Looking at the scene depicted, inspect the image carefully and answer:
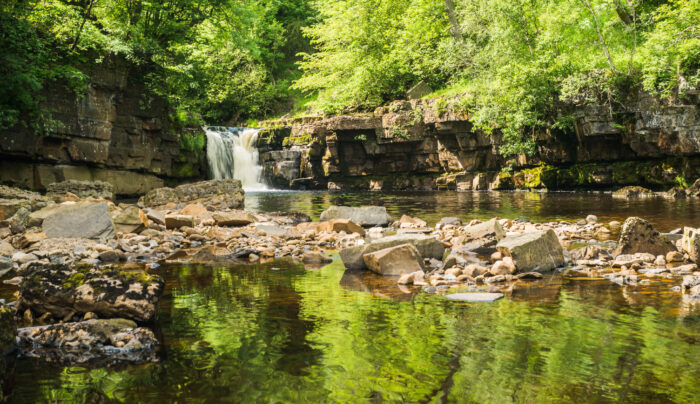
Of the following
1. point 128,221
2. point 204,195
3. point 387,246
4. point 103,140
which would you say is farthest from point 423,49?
point 387,246

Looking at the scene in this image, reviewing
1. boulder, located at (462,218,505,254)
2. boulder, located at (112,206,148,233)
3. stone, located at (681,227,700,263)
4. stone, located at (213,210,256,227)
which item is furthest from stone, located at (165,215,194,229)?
stone, located at (681,227,700,263)

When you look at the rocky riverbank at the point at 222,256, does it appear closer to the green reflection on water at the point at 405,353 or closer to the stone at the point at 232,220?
the stone at the point at 232,220

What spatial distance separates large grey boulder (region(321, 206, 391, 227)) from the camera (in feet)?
42.9

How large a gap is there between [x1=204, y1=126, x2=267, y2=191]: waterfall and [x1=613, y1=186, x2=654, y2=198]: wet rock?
1979cm

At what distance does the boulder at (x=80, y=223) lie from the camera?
934cm

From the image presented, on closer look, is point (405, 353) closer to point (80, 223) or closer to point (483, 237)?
point (483, 237)

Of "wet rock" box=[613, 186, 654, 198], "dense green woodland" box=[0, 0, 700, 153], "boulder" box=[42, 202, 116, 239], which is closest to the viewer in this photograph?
"boulder" box=[42, 202, 116, 239]

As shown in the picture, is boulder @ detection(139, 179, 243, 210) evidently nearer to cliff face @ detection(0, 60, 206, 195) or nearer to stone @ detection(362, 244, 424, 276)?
cliff face @ detection(0, 60, 206, 195)

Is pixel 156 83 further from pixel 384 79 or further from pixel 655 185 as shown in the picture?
pixel 655 185

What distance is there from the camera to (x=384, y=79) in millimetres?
32125

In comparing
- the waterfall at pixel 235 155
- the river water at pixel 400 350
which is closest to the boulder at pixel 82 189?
the waterfall at pixel 235 155

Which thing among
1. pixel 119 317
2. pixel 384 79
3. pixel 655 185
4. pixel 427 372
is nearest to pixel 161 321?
pixel 119 317

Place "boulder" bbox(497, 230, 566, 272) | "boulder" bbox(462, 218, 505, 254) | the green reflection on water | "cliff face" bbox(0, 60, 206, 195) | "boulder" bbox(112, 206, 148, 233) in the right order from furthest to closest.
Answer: "cliff face" bbox(0, 60, 206, 195)
"boulder" bbox(112, 206, 148, 233)
"boulder" bbox(462, 218, 505, 254)
"boulder" bbox(497, 230, 566, 272)
the green reflection on water

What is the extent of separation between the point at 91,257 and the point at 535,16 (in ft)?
74.8
